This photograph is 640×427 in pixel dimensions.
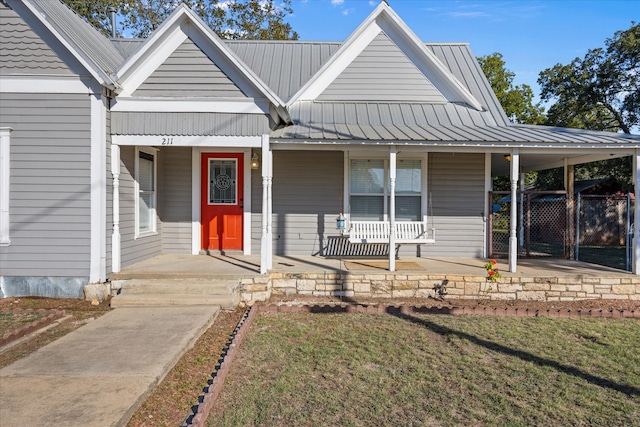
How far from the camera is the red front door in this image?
9.88 metres

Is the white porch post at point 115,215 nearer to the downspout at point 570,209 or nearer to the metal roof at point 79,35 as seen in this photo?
the metal roof at point 79,35

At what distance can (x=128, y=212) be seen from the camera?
8.45 meters

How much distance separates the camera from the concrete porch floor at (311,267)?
7.76m

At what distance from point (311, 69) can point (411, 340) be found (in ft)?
26.0

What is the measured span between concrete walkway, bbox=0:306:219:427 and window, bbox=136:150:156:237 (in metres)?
3.10

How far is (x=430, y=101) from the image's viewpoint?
10.3 m

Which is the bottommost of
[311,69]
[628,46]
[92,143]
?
[92,143]

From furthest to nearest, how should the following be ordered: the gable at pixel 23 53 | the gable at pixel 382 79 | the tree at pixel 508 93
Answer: the tree at pixel 508 93, the gable at pixel 382 79, the gable at pixel 23 53

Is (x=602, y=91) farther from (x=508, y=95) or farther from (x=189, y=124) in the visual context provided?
(x=189, y=124)

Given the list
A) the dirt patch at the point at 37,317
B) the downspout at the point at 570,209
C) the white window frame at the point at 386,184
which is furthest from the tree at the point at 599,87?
the dirt patch at the point at 37,317

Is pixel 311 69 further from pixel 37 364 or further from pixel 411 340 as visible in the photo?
pixel 37 364

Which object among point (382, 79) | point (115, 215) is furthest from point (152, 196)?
point (382, 79)

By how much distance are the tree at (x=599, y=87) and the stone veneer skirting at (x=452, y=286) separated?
47.8 ft

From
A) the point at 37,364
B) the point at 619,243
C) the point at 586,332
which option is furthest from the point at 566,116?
the point at 37,364
